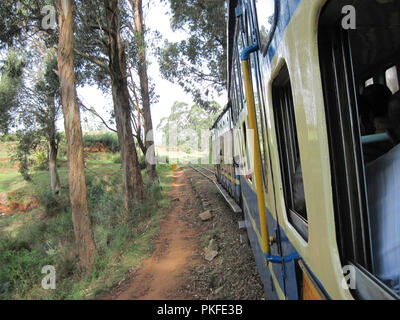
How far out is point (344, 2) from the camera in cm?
98

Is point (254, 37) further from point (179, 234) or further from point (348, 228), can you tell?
point (179, 234)

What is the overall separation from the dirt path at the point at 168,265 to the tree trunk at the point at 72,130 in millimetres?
1612

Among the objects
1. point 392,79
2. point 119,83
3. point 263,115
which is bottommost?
point 263,115

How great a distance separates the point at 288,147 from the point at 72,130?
605 cm

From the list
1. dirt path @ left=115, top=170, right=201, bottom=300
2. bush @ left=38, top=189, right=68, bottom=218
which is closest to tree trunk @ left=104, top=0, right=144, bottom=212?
dirt path @ left=115, top=170, right=201, bottom=300

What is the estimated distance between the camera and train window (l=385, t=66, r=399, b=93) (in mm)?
2301

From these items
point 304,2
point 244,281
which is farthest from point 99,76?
point 304,2

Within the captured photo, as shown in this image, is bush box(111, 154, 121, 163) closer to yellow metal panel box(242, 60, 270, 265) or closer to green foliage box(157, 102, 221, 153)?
green foliage box(157, 102, 221, 153)

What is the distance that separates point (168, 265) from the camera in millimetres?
6594

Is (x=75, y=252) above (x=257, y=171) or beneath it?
beneath

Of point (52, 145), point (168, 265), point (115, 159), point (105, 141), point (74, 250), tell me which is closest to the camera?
point (168, 265)

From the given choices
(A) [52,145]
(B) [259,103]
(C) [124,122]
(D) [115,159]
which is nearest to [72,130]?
(C) [124,122]

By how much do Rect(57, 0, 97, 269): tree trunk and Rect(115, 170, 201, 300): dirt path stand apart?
1612 mm

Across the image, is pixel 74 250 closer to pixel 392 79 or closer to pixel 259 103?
pixel 259 103
